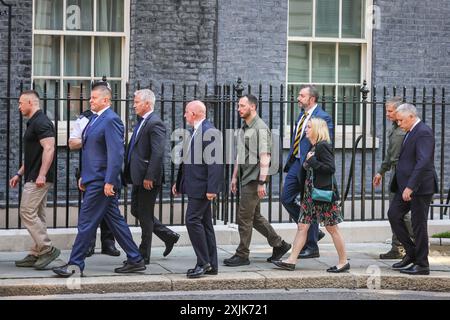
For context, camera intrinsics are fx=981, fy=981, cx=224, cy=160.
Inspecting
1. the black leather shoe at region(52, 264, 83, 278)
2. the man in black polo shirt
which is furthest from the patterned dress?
the man in black polo shirt

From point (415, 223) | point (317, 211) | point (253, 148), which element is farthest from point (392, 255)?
point (253, 148)

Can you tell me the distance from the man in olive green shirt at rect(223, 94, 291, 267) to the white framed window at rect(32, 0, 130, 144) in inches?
151

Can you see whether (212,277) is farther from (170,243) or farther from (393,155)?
(393,155)

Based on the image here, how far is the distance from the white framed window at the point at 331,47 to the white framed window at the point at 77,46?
2593mm

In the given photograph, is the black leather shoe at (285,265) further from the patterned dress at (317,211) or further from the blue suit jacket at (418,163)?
the blue suit jacket at (418,163)

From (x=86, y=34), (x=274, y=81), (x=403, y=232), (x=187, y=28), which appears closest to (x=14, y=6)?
(x=86, y=34)

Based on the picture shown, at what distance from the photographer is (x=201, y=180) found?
9938 mm

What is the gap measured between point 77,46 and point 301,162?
460 cm

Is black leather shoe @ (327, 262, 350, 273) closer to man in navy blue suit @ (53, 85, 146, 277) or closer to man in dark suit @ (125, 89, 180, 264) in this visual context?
man in dark suit @ (125, 89, 180, 264)

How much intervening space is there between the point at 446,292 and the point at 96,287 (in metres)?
3.60

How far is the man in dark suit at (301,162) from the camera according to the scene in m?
11.1

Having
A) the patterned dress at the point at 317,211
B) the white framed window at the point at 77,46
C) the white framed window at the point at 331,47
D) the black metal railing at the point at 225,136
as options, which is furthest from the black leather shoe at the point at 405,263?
the white framed window at the point at 77,46

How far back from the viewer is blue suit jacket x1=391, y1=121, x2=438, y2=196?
33.5 ft

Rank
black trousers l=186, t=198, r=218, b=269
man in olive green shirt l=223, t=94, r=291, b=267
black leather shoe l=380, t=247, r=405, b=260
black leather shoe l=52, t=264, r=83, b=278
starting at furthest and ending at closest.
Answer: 1. black leather shoe l=380, t=247, r=405, b=260
2. man in olive green shirt l=223, t=94, r=291, b=267
3. black trousers l=186, t=198, r=218, b=269
4. black leather shoe l=52, t=264, r=83, b=278
